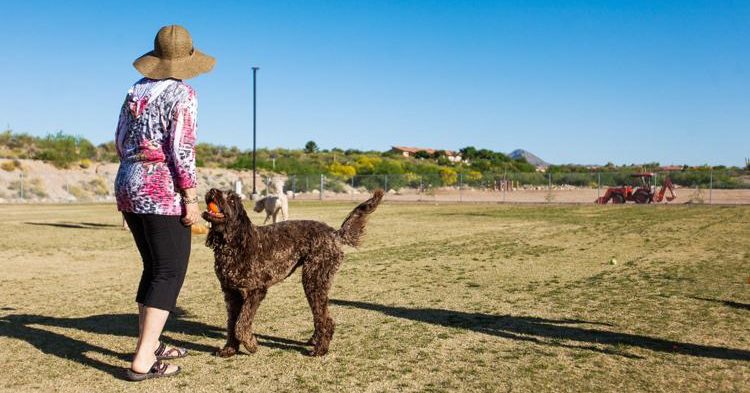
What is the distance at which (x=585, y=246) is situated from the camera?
14.7 meters

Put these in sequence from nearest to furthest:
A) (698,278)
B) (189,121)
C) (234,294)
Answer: (189,121)
(234,294)
(698,278)

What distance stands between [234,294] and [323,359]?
0.92m

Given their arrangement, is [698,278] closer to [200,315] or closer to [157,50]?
[200,315]

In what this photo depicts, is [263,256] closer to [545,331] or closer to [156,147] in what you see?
[156,147]

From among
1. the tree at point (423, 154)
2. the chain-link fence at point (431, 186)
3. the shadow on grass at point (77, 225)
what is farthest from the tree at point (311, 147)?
the shadow on grass at point (77, 225)

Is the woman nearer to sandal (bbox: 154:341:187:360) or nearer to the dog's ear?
the dog's ear

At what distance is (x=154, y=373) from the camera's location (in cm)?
487

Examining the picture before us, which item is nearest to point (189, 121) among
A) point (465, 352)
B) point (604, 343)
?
point (465, 352)

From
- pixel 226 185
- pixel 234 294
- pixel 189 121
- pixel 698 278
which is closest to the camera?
pixel 189 121

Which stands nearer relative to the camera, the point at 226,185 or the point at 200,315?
the point at 200,315

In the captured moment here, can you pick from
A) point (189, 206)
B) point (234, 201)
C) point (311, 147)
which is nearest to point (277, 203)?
point (234, 201)

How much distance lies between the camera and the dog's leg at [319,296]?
554cm

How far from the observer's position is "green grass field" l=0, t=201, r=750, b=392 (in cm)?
494

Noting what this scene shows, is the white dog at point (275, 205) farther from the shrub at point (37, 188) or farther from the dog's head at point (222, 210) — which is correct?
the shrub at point (37, 188)
